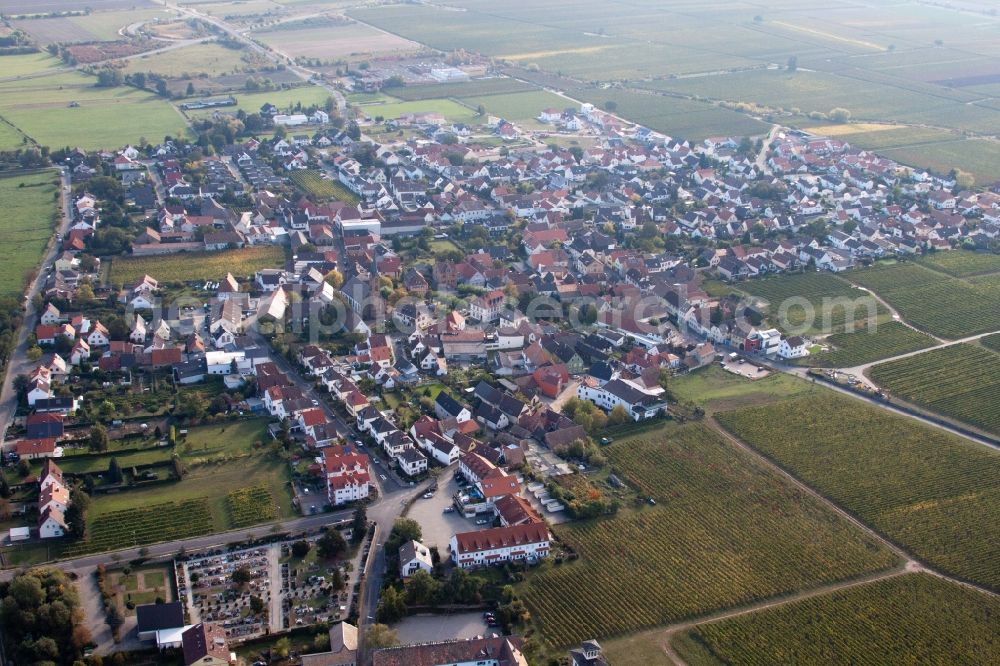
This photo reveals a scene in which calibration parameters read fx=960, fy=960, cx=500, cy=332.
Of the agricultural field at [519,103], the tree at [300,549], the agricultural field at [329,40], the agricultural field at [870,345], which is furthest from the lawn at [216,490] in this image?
Answer: the agricultural field at [329,40]

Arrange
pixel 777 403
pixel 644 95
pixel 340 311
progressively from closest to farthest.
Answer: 1. pixel 777 403
2. pixel 340 311
3. pixel 644 95

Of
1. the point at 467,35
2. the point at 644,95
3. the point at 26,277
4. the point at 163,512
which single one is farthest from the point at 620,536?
the point at 467,35

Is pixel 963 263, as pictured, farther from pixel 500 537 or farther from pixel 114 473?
pixel 114 473

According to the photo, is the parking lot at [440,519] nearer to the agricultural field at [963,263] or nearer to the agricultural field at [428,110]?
the agricultural field at [963,263]

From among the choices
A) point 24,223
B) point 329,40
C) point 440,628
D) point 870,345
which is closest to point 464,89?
point 329,40

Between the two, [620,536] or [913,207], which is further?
[913,207]

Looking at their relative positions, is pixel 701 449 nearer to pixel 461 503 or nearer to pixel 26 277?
pixel 461 503
